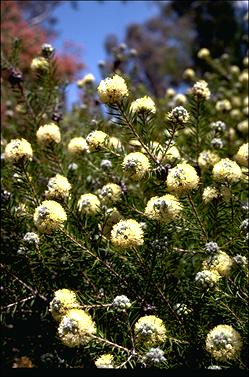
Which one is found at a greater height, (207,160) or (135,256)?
(207,160)

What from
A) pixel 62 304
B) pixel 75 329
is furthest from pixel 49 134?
pixel 75 329

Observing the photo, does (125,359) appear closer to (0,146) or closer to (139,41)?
(0,146)

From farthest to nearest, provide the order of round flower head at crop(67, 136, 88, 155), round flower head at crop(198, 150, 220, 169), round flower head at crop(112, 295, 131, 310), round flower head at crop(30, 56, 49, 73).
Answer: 1. round flower head at crop(30, 56, 49, 73)
2. round flower head at crop(67, 136, 88, 155)
3. round flower head at crop(198, 150, 220, 169)
4. round flower head at crop(112, 295, 131, 310)

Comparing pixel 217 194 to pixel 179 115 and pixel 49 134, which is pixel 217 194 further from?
pixel 49 134

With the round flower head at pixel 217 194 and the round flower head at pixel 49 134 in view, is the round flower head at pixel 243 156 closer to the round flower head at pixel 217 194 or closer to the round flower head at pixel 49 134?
the round flower head at pixel 217 194

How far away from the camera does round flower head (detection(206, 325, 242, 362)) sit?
50.3 inches

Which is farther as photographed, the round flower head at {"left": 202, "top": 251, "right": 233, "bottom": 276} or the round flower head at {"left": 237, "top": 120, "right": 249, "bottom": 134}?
the round flower head at {"left": 237, "top": 120, "right": 249, "bottom": 134}

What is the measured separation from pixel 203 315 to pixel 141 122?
62 centimetres

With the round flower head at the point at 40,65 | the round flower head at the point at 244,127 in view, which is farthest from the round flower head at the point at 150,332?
the round flower head at the point at 244,127

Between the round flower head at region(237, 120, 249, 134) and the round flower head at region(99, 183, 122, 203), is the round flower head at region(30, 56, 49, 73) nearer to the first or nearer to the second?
the round flower head at region(99, 183, 122, 203)

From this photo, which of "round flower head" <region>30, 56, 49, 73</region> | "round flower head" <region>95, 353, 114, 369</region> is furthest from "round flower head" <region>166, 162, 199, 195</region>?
"round flower head" <region>30, 56, 49, 73</region>

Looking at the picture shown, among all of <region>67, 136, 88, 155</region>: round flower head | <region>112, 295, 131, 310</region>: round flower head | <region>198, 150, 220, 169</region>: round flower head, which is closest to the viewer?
<region>112, 295, 131, 310</region>: round flower head

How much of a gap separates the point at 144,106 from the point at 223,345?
2.38 ft

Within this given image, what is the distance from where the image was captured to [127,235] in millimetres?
1403
